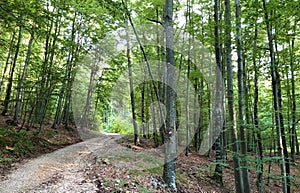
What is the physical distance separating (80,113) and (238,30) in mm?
20759

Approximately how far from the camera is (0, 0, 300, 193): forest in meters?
6.11

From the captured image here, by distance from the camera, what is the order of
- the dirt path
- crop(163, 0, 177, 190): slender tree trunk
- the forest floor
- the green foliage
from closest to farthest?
the dirt path
the forest floor
crop(163, 0, 177, 190): slender tree trunk
the green foliage

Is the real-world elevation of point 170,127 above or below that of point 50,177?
above

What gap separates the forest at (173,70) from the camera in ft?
20.1

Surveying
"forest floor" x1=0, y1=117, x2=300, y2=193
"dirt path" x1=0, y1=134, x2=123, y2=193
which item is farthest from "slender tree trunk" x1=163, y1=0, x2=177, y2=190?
"dirt path" x1=0, y1=134, x2=123, y2=193

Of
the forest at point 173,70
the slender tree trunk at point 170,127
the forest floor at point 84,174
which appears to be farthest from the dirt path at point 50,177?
the slender tree trunk at point 170,127

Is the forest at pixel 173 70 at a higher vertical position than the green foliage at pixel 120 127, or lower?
higher

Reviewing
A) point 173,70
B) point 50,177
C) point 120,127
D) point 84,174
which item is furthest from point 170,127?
point 120,127

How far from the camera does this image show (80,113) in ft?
77.1

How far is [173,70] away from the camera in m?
6.36

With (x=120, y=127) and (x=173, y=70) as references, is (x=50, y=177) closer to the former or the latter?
(x=173, y=70)

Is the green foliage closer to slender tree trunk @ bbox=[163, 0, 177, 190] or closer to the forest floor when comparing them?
the forest floor

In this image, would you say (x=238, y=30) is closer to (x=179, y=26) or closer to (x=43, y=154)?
(x=179, y=26)

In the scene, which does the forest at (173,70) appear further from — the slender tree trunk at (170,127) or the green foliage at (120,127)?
the green foliage at (120,127)
